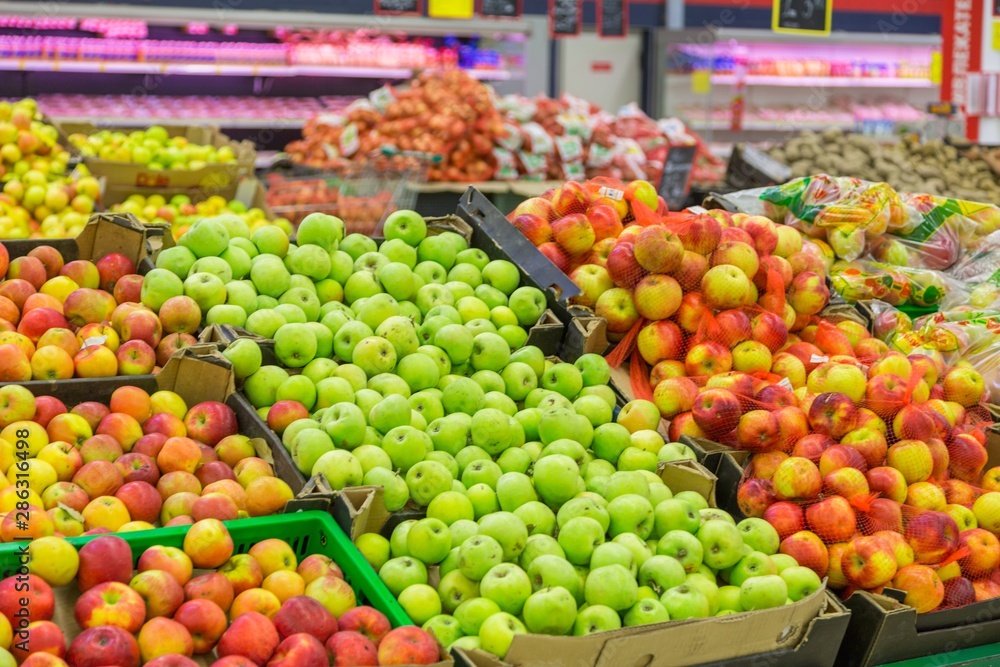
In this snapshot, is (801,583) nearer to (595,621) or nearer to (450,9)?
(595,621)

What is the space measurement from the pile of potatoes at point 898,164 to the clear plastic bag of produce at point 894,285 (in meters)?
3.01

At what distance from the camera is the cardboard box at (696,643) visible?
1.53m

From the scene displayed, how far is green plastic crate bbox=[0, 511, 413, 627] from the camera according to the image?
1.58 metres

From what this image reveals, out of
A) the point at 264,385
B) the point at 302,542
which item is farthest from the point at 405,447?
the point at 264,385

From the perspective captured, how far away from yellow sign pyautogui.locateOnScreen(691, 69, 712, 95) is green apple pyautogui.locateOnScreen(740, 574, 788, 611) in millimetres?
9058

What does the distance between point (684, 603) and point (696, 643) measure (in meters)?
0.07

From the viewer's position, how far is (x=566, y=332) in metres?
2.57

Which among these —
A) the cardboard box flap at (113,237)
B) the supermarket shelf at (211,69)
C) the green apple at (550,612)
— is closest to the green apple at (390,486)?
the green apple at (550,612)

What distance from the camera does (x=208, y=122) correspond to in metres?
7.80

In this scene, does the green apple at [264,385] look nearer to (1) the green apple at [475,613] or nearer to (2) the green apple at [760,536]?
(1) the green apple at [475,613]

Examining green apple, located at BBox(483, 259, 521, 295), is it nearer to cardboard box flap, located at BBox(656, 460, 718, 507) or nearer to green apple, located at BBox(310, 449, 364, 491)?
cardboard box flap, located at BBox(656, 460, 718, 507)

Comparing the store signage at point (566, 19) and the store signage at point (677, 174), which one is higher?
the store signage at point (566, 19)

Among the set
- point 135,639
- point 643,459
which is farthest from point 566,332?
point 135,639

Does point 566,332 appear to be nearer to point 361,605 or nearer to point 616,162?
point 361,605
